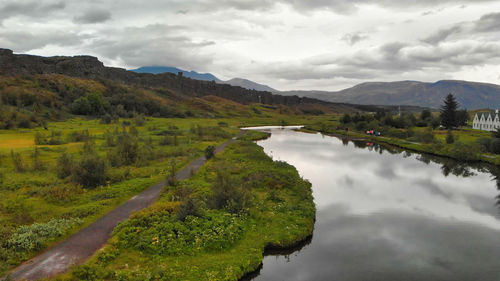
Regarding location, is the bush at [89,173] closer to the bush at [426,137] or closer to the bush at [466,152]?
the bush at [466,152]

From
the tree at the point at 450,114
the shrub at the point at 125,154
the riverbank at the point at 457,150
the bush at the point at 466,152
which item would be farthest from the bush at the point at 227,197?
the tree at the point at 450,114

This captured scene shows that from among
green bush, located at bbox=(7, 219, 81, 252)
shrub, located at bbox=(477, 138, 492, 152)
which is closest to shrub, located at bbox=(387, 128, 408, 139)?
shrub, located at bbox=(477, 138, 492, 152)

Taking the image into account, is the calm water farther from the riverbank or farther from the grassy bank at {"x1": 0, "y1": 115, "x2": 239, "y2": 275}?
the grassy bank at {"x1": 0, "y1": 115, "x2": 239, "y2": 275}

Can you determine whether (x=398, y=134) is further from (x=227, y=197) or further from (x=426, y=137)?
(x=227, y=197)

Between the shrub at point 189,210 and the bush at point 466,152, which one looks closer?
the shrub at point 189,210

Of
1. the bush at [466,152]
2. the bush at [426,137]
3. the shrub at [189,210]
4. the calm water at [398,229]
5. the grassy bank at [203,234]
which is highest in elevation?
the bush at [426,137]

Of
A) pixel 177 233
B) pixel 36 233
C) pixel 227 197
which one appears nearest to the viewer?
pixel 36 233

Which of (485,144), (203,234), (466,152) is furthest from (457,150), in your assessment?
(203,234)
